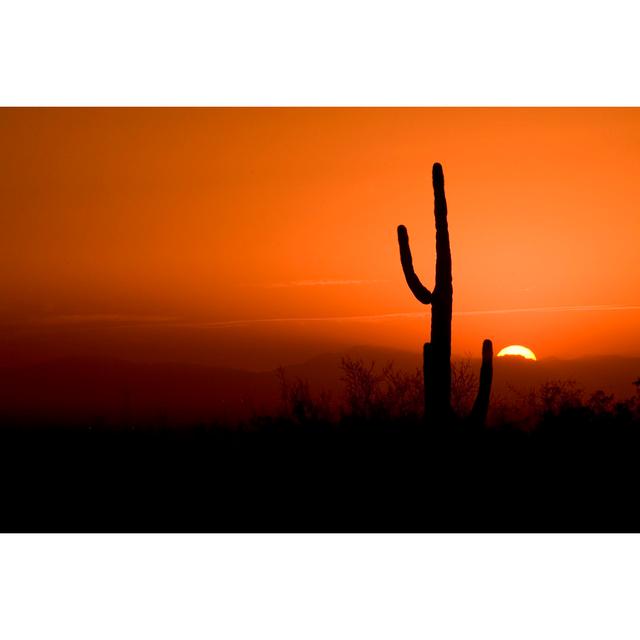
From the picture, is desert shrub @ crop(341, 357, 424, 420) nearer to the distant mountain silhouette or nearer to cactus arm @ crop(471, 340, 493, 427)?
the distant mountain silhouette

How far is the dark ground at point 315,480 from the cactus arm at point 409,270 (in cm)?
84

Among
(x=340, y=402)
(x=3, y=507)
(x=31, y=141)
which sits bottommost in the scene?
(x=3, y=507)

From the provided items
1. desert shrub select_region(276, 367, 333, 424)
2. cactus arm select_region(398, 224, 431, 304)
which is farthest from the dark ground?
cactus arm select_region(398, 224, 431, 304)

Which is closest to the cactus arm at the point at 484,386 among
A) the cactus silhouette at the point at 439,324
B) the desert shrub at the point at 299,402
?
the cactus silhouette at the point at 439,324

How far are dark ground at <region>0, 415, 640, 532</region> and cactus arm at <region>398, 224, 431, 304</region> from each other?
836mm

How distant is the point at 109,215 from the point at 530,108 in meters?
2.65

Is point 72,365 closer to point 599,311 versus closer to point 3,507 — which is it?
point 3,507

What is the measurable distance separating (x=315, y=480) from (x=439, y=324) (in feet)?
3.93

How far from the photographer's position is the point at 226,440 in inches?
347

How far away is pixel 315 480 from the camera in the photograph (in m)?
8.70

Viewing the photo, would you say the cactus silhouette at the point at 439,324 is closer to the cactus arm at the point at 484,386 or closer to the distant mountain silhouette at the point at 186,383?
the cactus arm at the point at 484,386

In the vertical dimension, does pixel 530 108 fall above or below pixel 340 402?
above

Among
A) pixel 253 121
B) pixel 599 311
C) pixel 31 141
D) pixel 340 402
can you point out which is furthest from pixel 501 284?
pixel 31 141

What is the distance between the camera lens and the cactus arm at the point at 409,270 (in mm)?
8609
